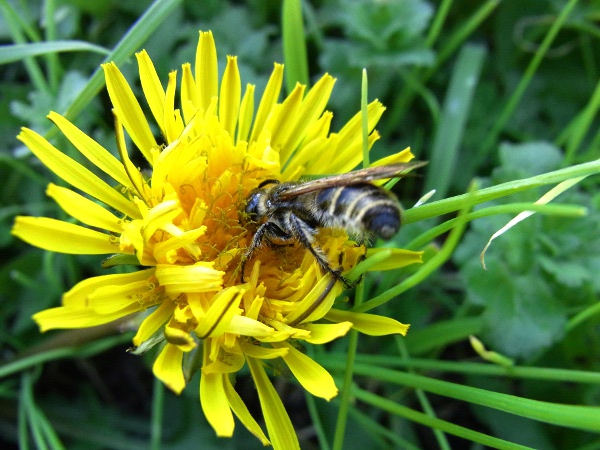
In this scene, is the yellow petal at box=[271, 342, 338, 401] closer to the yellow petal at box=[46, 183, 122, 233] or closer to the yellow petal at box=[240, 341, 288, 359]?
the yellow petal at box=[240, 341, 288, 359]

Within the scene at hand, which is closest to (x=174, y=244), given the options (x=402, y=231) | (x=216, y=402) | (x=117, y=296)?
(x=117, y=296)

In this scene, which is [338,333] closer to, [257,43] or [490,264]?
[490,264]

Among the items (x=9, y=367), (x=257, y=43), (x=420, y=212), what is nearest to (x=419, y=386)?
(x=420, y=212)

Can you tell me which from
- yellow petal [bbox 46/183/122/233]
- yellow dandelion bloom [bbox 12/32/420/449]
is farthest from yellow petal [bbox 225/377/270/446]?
yellow petal [bbox 46/183/122/233]

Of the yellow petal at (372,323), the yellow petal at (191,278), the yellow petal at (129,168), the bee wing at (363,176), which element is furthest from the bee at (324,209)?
the yellow petal at (129,168)

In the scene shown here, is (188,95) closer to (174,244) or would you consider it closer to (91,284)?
(174,244)

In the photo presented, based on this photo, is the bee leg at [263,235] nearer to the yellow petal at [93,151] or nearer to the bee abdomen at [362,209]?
the bee abdomen at [362,209]
